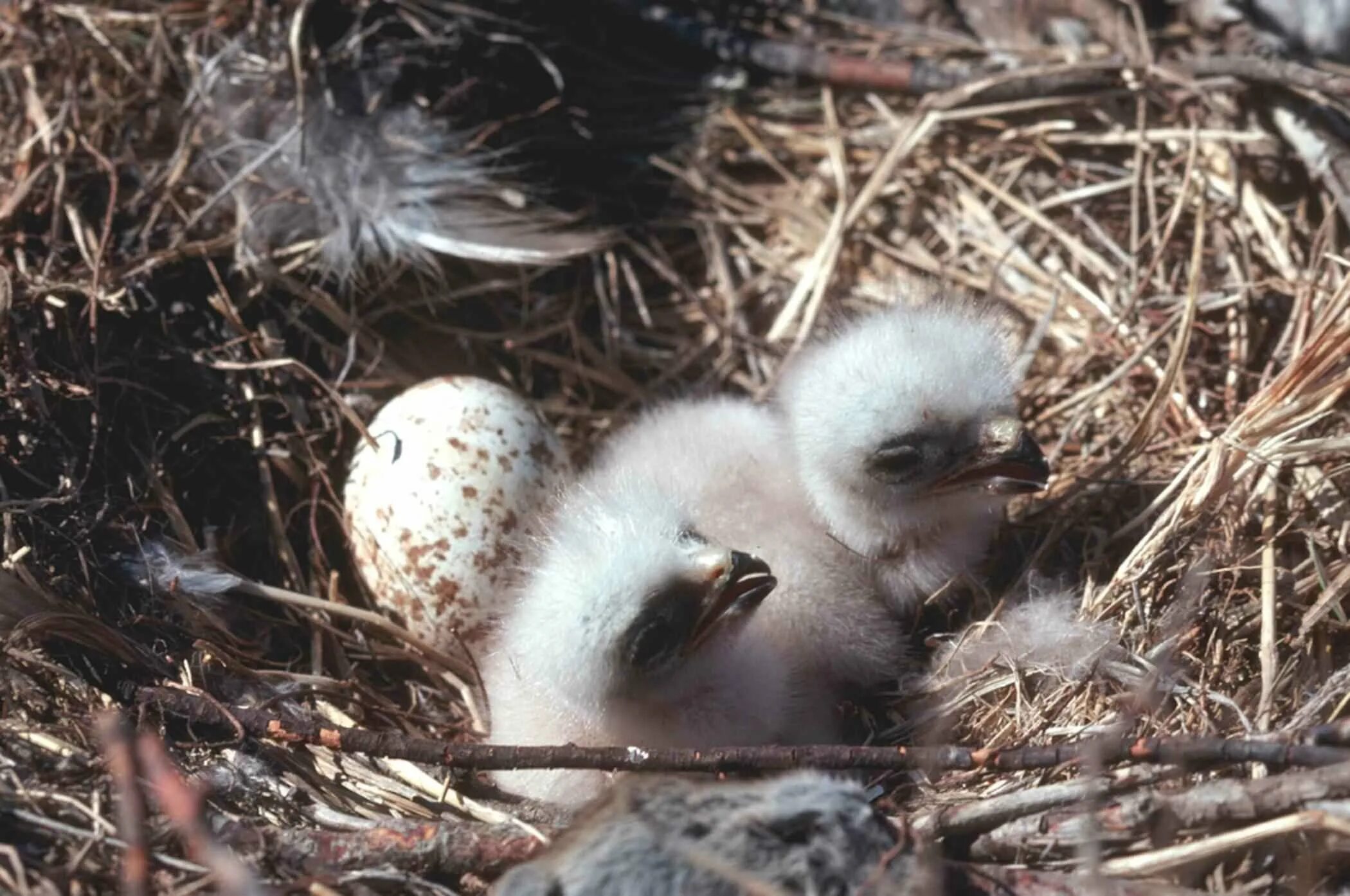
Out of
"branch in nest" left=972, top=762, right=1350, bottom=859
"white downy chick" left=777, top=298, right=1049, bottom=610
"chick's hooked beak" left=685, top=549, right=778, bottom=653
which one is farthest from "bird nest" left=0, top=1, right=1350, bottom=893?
"chick's hooked beak" left=685, top=549, right=778, bottom=653

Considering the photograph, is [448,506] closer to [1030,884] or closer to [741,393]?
[741,393]

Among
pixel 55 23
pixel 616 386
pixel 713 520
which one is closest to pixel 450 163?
pixel 616 386

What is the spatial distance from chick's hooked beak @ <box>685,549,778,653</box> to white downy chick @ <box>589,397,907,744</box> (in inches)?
6.9

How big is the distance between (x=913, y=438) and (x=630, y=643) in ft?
1.67

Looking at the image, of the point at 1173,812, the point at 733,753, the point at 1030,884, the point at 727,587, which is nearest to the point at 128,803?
the point at 733,753

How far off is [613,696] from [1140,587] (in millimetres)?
742

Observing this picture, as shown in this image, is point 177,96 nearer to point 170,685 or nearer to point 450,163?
point 450,163

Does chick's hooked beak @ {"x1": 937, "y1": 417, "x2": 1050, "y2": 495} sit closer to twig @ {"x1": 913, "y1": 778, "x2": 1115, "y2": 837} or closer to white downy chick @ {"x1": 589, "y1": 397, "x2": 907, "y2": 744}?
white downy chick @ {"x1": 589, "y1": 397, "x2": 907, "y2": 744}

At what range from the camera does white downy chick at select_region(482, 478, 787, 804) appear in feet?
Answer: 5.11

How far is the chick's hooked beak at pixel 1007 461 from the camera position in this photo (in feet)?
5.57

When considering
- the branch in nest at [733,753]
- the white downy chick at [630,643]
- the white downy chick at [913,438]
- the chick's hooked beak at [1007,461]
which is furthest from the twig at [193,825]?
the chick's hooked beak at [1007,461]

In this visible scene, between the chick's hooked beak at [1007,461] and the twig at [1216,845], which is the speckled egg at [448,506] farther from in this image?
the twig at [1216,845]

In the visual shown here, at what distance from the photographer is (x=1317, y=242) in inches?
78.5

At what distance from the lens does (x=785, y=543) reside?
6.15 feet
